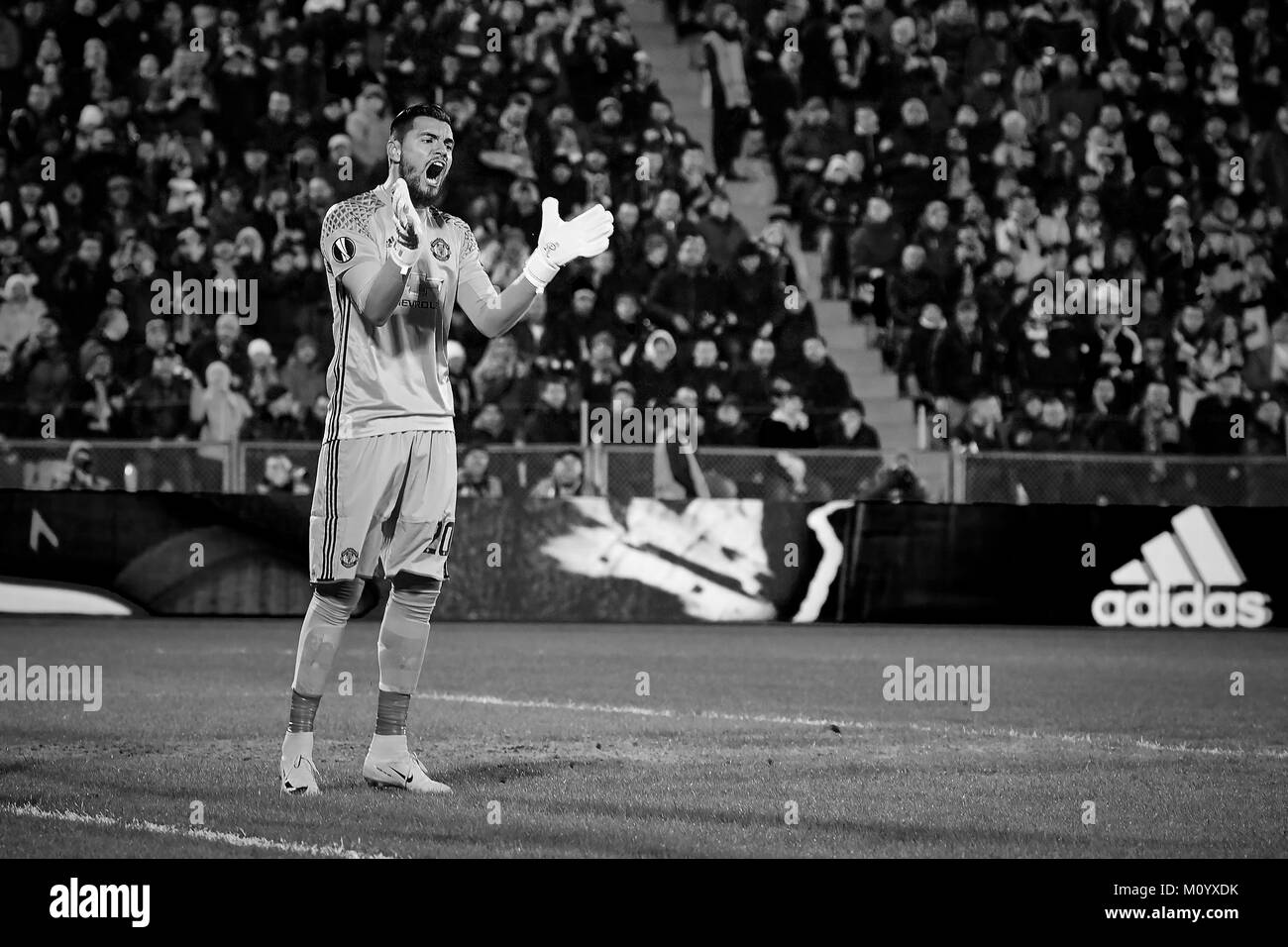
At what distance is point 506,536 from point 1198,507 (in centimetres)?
615

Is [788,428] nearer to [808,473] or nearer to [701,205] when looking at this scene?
[808,473]

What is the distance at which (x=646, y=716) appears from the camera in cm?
1018

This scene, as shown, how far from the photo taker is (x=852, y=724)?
32.8 ft

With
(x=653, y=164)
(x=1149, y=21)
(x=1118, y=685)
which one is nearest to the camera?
(x=1118, y=685)

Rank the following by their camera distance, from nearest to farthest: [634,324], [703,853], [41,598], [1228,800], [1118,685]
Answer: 1. [703,853]
2. [1228,800]
3. [1118,685]
4. [41,598]
5. [634,324]

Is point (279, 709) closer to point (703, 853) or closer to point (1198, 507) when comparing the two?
point (703, 853)

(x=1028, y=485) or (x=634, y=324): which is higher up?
(x=634, y=324)

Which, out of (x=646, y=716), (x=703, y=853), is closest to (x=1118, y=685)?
(x=646, y=716)

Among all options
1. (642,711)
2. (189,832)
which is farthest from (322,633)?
(642,711)

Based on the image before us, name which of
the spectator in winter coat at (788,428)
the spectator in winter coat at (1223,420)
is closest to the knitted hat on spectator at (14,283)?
the spectator in winter coat at (788,428)

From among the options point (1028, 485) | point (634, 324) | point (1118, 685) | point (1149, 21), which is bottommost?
point (1118, 685)

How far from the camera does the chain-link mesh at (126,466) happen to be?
51.9 ft

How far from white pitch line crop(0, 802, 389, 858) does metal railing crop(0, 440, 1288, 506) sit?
9204mm

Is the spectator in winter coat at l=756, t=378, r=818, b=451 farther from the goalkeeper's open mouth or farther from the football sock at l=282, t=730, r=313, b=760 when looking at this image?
the football sock at l=282, t=730, r=313, b=760
